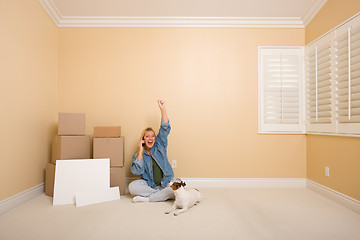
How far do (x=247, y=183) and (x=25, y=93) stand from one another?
3029 millimetres

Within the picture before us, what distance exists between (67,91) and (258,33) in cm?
289

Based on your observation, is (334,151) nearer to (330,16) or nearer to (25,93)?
(330,16)

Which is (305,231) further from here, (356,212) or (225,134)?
(225,134)

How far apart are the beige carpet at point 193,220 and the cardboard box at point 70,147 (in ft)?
1.73

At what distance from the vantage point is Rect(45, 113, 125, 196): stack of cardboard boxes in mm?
2906

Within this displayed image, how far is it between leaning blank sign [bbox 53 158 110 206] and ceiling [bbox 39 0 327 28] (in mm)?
1996

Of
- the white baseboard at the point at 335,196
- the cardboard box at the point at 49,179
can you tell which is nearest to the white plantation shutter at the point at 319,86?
the white baseboard at the point at 335,196

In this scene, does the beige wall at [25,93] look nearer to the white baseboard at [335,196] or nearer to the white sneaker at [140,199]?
the white sneaker at [140,199]

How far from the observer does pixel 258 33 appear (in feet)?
11.7

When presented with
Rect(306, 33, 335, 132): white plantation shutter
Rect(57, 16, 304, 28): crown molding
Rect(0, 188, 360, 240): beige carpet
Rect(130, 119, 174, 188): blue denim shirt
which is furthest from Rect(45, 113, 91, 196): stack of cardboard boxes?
Rect(306, 33, 335, 132): white plantation shutter

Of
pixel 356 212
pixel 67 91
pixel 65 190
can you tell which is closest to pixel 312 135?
pixel 356 212

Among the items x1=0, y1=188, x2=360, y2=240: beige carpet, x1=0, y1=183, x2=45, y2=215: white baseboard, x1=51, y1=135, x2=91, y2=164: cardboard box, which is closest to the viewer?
x1=0, y1=188, x2=360, y2=240: beige carpet

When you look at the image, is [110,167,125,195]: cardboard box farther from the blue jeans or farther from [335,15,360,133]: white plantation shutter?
[335,15,360,133]: white plantation shutter

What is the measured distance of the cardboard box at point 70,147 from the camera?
2.87 meters
